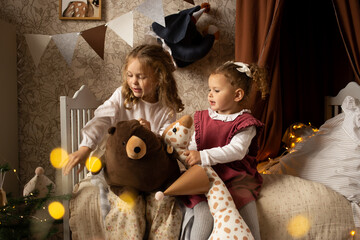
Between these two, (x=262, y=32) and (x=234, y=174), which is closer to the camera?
(x=234, y=174)

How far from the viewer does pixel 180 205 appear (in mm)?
1351

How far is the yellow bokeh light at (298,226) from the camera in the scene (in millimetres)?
1347

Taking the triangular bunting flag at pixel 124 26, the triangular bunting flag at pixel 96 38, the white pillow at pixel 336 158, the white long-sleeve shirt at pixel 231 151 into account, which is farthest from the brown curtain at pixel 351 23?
the triangular bunting flag at pixel 96 38

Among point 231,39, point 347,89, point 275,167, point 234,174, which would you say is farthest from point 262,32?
point 234,174

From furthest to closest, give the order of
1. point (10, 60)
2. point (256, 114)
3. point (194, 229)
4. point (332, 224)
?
point (10, 60) → point (256, 114) → point (332, 224) → point (194, 229)

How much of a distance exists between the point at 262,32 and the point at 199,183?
1070 mm

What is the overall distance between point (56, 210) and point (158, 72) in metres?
0.80

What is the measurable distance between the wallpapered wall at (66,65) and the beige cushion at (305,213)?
1.07m

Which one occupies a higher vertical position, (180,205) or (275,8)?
(275,8)

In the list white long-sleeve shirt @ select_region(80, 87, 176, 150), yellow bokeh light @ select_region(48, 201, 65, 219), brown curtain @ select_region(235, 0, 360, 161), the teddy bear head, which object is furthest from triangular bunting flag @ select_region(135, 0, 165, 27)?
yellow bokeh light @ select_region(48, 201, 65, 219)

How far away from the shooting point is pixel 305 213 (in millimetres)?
1362

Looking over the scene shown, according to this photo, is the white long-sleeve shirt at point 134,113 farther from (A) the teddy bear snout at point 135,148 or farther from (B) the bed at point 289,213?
(A) the teddy bear snout at point 135,148

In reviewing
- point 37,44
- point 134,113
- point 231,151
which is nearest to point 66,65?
point 37,44

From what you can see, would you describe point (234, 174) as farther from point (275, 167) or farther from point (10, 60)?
point (10, 60)
